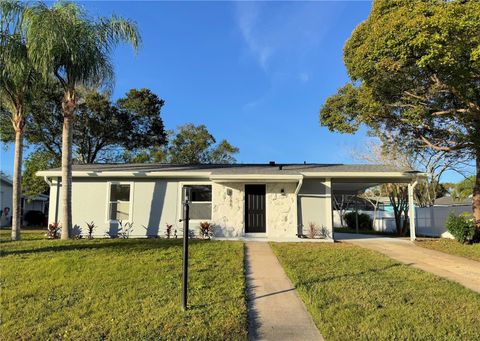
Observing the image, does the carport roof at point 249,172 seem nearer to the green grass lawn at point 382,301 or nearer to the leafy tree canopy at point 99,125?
the green grass lawn at point 382,301

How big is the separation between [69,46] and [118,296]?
8.61 m

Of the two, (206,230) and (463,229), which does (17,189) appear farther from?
(463,229)

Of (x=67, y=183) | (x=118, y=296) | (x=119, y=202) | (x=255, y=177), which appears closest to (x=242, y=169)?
(x=255, y=177)

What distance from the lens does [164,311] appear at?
16.0 ft

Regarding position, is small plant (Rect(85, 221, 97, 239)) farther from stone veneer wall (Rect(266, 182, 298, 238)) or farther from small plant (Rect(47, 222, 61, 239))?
stone veneer wall (Rect(266, 182, 298, 238))

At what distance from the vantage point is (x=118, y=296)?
5.61 meters

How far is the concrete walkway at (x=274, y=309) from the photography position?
171 inches

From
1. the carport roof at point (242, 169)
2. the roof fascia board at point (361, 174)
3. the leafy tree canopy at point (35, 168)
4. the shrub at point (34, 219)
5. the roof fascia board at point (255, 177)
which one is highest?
the leafy tree canopy at point (35, 168)

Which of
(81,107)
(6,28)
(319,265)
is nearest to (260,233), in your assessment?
(319,265)

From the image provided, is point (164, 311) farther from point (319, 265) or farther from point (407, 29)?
point (407, 29)

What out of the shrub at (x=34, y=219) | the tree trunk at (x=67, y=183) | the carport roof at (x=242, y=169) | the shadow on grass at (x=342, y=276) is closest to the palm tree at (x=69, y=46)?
the tree trunk at (x=67, y=183)

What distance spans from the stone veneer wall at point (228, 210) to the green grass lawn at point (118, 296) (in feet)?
14.7

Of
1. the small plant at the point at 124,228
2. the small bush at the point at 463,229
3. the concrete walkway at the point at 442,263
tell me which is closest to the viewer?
the concrete walkway at the point at 442,263

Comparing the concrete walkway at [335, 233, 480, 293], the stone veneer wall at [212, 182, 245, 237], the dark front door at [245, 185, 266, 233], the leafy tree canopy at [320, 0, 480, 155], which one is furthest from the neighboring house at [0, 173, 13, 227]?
the concrete walkway at [335, 233, 480, 293]
